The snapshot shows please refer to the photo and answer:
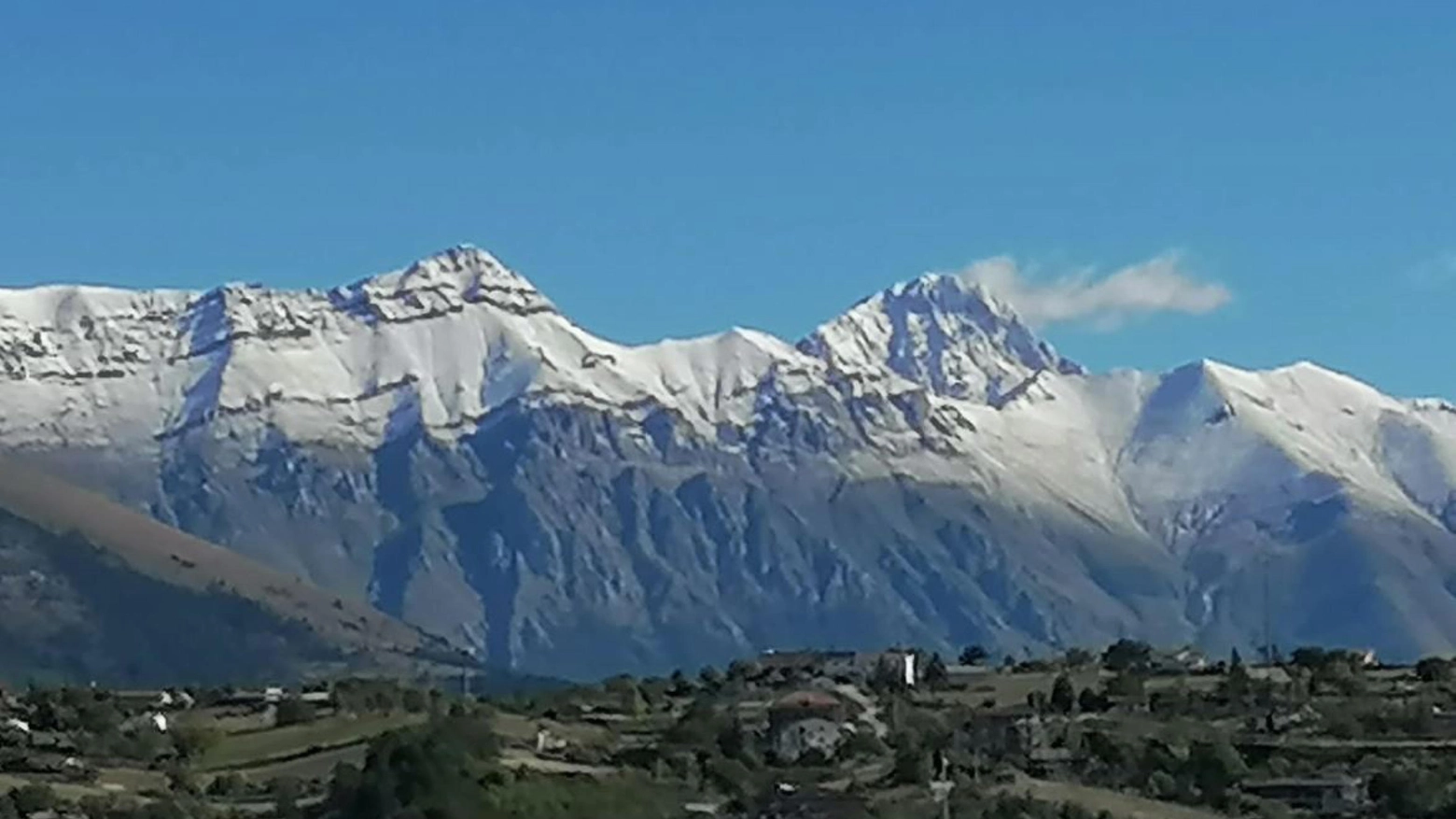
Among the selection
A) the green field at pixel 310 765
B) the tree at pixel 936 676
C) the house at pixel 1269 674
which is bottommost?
the green field at pixel 310 765

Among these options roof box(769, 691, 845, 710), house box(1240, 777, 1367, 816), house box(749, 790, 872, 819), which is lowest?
house box(749, 790, 872, 819)

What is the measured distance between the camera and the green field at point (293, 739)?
147875mm

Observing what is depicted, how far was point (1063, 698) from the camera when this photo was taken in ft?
517

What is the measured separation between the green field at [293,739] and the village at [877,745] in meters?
0.26

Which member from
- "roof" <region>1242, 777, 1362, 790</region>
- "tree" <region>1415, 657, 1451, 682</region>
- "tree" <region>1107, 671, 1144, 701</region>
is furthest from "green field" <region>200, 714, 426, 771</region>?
"tree" <region>1415, 657, 1451, 682</region>

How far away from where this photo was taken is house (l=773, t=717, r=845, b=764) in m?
142

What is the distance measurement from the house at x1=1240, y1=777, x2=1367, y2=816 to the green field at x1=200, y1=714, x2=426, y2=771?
117ft

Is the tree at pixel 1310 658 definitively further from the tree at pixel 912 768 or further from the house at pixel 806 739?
the tree at pixel 912 768

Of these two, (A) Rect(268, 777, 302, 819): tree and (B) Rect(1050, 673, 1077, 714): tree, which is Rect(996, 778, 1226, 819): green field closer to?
(A) Rect(268, 777, 302, 819): tree

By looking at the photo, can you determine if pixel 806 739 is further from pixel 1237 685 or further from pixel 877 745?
pixel 1237 685

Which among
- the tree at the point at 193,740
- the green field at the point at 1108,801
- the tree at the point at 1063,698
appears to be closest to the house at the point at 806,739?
the tree at the point at 1063,698

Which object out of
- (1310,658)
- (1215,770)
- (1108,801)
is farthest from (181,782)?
(1310,658)

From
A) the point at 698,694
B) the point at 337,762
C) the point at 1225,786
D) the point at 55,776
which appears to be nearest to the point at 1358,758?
the point at 1225,786

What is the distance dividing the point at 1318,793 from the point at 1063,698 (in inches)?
1394
